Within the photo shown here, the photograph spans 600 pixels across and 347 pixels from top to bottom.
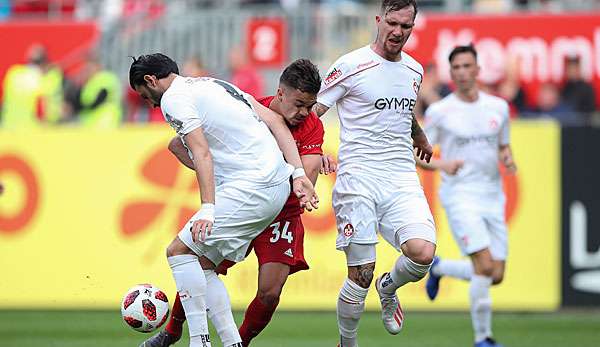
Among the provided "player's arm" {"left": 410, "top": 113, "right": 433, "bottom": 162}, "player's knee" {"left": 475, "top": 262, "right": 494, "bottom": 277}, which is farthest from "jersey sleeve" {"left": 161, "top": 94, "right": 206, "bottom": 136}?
"player's knee" {"left": 475, "top": 262, "right": 494, "bottom": 277}

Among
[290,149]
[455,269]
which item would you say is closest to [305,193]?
[290,149]

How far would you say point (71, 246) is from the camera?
15.8m

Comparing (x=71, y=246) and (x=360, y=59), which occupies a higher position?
(x=360, y=59)

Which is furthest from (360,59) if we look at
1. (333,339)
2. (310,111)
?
(333,339)

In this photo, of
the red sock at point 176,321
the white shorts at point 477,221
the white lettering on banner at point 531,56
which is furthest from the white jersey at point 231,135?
the white lettering on banner at point 531,56

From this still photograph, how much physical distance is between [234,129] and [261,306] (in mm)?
1459

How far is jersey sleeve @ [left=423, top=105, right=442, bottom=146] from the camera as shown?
40.1ft

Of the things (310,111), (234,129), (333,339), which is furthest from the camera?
(333,339)

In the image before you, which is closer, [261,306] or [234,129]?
[234,129]

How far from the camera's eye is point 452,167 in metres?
11.4

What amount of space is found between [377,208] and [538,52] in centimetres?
1202

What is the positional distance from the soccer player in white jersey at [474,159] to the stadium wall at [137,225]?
9.71ft

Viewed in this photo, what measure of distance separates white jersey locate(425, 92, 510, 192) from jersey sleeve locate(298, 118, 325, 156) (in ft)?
9.65

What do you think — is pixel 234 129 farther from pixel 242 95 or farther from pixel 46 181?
pixel 46 181
